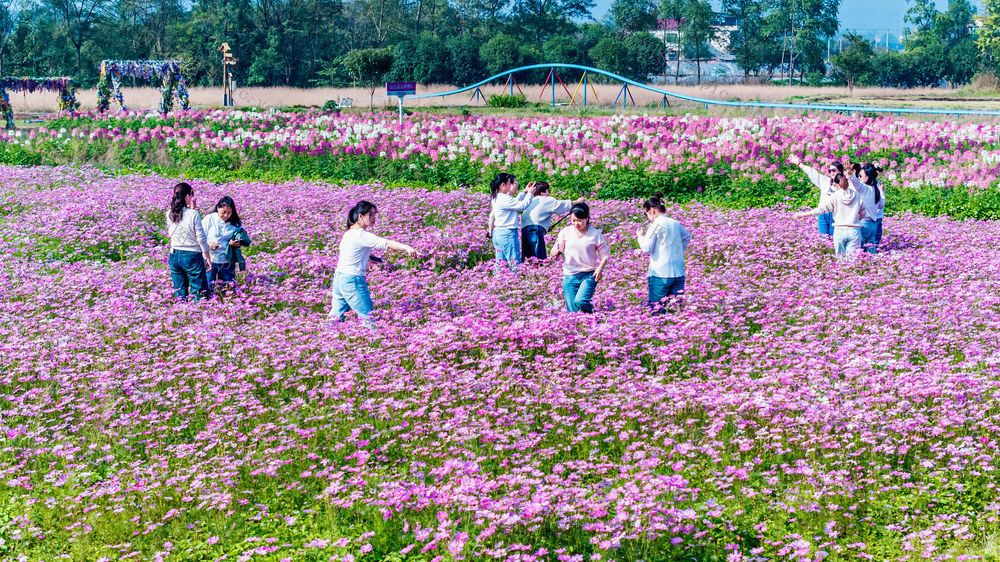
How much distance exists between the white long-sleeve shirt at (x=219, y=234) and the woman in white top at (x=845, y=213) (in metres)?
7.08

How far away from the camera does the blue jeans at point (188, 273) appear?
10781 millimetres

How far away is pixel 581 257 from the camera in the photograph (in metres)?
9.75

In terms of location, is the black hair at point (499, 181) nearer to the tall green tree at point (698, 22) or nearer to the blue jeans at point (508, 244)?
the blue jeans at point (508, 244)

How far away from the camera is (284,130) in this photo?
25984 millimetres

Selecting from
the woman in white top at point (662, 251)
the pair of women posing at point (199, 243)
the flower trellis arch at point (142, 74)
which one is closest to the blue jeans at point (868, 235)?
the woman in white top at point (662, 251)

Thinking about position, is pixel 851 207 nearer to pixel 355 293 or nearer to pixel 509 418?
pixel 355 293

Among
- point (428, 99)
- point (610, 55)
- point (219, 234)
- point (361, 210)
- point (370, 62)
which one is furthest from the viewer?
point (610, 55)

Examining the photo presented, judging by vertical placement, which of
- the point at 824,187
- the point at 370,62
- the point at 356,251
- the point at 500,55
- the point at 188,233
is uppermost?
the point at 500,55

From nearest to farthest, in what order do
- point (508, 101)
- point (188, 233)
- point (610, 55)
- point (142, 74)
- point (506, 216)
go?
1. point (188, 233)
2. point (506, 216)
3. point (142, 74)
4. point (508, 101)
5. point (610, 55)

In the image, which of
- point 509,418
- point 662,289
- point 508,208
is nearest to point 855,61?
point 508,208

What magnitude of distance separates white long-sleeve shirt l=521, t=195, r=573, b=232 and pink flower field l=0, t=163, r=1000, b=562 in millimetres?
871

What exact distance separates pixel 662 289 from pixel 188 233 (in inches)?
200

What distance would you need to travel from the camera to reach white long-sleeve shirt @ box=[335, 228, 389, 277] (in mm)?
9500

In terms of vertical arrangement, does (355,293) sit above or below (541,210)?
below
